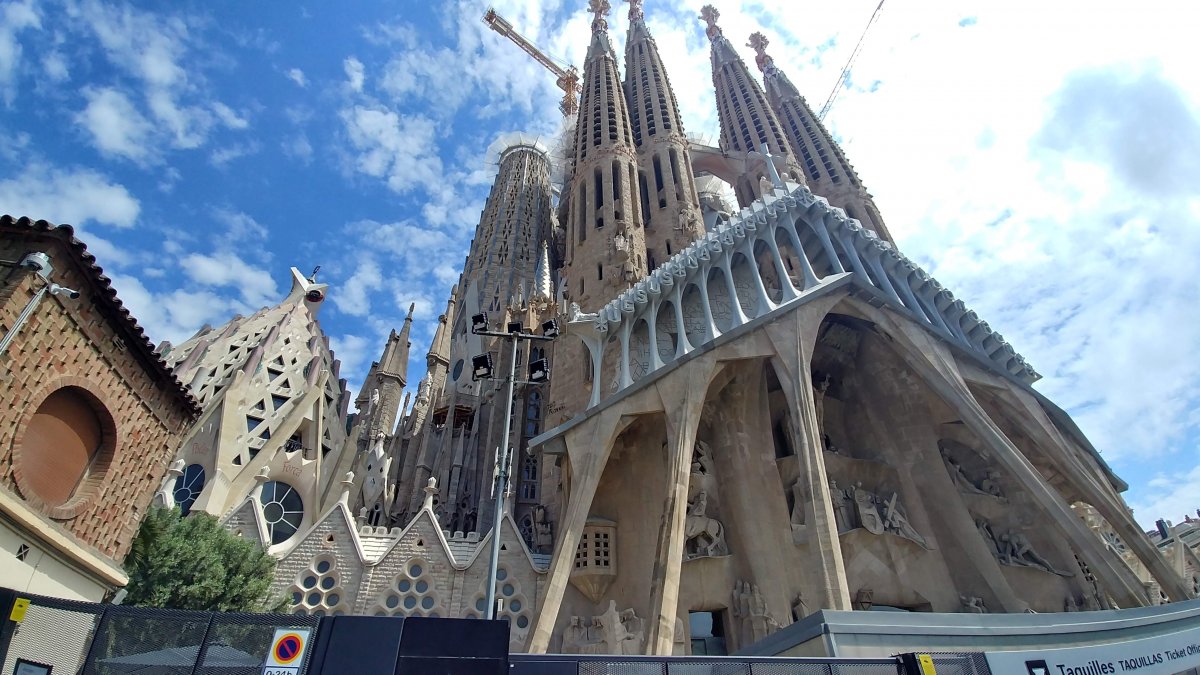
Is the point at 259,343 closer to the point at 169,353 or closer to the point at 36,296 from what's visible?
the point at 169,353

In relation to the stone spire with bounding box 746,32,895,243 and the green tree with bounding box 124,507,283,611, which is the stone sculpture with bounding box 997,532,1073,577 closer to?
the stone spire with bounding box 746,32,895,243

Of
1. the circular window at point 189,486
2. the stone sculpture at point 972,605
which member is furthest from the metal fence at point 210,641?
the stone sculpture at point 972,605

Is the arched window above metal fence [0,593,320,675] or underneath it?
above

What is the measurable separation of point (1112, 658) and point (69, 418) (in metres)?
16.9

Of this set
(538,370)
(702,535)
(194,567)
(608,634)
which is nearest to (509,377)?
(538,370)

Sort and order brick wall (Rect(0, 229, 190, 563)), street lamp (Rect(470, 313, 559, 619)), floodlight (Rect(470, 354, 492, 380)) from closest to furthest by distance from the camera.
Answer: brick wall (Rect(0, 229, 190, 563)) < street lamp (Rect(470, 313, 559, 619)) < floodlight (Rect(470, 354, 492, 380))

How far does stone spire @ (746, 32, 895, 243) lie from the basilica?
1082cm

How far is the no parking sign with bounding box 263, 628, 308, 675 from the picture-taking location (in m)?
5.26

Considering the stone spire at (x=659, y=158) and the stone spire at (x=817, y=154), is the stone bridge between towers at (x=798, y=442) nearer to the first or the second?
the stone spire at (x=659, y=158)

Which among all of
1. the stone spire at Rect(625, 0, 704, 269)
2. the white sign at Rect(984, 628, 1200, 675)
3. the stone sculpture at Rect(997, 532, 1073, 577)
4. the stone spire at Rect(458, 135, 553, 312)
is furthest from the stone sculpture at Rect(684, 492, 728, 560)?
the stone spire at Rect(458, 135, 553, 312)

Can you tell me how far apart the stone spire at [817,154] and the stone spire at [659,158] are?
828 cm

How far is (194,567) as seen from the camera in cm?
1262

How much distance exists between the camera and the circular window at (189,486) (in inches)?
727

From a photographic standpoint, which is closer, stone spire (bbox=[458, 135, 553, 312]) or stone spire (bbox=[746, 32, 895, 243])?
stone spire (bbox=[746, 32, 895, 243])
